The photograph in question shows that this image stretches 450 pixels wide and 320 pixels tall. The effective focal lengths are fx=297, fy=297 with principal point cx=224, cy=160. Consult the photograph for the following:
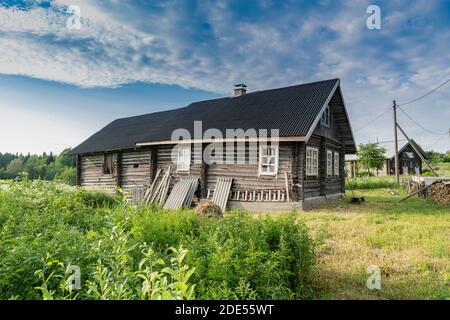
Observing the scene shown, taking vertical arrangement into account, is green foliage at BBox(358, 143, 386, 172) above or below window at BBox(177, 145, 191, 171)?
above

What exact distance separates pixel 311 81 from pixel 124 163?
41.8ft

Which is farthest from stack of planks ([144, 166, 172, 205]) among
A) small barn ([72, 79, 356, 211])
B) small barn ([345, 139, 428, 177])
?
small barn ([345, 139, 428, 177])

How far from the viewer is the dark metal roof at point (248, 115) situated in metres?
13.6

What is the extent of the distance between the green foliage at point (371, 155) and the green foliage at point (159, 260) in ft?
125

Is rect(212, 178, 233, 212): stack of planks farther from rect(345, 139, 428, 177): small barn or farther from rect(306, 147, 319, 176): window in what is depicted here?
rect(345, 139, 428, 177): small barn

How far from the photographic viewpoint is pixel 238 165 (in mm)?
14219

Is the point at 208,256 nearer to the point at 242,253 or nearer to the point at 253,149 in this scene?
the point at 242,253

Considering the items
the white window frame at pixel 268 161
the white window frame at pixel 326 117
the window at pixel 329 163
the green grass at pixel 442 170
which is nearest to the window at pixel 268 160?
the white window frame at pixel 268 161

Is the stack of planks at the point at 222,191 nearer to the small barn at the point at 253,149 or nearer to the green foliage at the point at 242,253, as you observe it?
the small barn at the point at 253,149

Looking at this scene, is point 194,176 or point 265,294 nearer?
point 265,294

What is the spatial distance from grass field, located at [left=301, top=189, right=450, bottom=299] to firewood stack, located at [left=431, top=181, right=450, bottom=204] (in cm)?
536

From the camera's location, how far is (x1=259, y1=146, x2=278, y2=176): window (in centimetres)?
1346

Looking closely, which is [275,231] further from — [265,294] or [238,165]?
[238,165]
